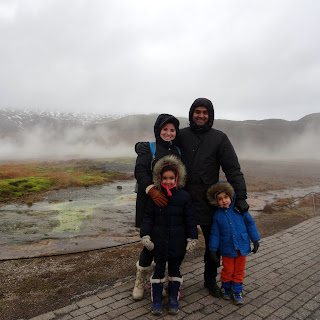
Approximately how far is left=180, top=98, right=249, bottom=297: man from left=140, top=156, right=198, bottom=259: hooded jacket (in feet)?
0.97

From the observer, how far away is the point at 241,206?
3.99m

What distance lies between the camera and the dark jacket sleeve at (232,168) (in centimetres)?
404

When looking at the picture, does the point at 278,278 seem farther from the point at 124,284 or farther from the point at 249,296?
the point at 124,284

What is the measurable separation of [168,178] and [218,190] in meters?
0.72

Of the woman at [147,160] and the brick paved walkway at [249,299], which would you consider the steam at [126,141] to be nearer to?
the brick paved walkway at [249,299]

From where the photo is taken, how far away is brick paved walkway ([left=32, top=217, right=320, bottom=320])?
3.76 meters

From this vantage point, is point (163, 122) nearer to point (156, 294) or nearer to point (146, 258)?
point (146, 258)

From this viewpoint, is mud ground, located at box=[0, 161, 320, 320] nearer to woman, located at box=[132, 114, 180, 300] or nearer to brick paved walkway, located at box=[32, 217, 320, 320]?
brick paved walkway, located at box=[32, 217, 320, 320]

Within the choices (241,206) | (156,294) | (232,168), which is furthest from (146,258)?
(232,168)

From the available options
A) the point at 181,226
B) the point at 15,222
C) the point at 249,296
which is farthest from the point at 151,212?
the point at 15,222

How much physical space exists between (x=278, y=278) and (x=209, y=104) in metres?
3.08

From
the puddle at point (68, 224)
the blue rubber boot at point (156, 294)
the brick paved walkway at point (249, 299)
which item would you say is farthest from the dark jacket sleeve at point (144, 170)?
the puddle at point (68, 224)

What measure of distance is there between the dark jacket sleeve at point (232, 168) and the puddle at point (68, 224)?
4.69 meters

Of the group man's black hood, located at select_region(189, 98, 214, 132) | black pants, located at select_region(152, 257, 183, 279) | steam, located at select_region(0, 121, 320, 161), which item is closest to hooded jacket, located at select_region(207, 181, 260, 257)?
black pants, located at select_region(152, 257, 183, 279)
